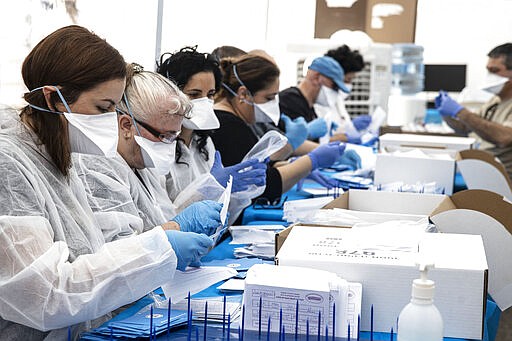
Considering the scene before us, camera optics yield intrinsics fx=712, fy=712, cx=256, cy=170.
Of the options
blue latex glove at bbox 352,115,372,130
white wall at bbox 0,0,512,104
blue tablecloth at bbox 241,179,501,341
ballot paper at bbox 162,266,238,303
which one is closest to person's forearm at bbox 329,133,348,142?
blue latex glove at bbox 352,115,372,130

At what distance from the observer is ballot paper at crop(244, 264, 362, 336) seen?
1.25 m

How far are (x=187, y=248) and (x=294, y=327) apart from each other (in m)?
0.40

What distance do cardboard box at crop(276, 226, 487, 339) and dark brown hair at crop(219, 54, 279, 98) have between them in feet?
6.31

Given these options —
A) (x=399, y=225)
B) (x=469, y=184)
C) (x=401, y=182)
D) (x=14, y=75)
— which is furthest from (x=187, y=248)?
(x=469, y=184)

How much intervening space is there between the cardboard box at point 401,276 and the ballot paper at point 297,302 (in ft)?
0.30

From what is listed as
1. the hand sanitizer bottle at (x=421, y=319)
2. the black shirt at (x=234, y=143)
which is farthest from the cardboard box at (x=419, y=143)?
the hand sanitizer bottle at (x=421, y=319)

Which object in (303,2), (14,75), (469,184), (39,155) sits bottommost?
(469,184)

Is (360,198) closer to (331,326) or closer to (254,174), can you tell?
(254,174)

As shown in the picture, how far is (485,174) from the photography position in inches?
130

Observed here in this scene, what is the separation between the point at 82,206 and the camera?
5.41 feet

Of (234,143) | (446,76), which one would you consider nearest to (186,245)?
(234,143)

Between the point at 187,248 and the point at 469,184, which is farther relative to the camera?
the point at 469,184

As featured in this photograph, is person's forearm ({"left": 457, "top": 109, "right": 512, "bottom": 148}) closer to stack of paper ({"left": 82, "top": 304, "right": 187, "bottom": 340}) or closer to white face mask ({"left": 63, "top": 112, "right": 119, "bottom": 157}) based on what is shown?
white face mask ({"left": 63, "top": 112, "right": 119, "bottom": 157})

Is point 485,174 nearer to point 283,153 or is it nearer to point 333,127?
point 283,153
